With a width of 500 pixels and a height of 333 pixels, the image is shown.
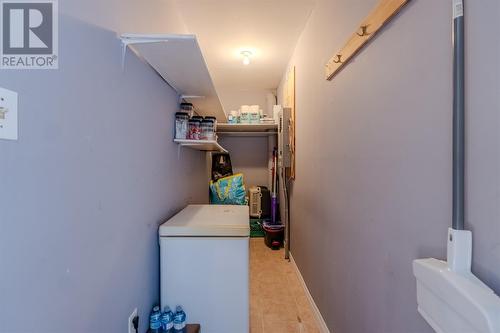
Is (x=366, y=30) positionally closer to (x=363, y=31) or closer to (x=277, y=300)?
(x=363, y=31)

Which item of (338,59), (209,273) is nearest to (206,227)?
(209,273)

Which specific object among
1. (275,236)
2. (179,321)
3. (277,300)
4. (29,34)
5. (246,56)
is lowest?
(277,300)

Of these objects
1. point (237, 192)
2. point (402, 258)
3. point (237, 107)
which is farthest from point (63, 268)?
point (237, 107)

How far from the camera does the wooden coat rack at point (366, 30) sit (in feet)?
3.22

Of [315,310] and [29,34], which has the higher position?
[29,34]

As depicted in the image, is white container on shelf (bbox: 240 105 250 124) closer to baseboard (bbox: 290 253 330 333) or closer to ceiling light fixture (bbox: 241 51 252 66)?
ceiling light fixture (bbox: 241 51 252 66)

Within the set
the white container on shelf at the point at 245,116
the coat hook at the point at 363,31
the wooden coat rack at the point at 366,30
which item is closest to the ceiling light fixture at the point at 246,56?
the white container on shelf at the point at 245,116

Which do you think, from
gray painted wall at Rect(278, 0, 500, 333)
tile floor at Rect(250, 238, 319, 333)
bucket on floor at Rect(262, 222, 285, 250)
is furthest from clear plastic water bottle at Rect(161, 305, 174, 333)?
bucket on floor at Rect(262, 222, 285, 250)

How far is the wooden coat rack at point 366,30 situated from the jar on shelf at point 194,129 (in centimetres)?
101

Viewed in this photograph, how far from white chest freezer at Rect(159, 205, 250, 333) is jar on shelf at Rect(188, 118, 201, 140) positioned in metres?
0.75

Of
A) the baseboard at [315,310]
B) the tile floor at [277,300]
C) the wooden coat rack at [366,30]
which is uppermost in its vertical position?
the wooden coat rack at [366,30]

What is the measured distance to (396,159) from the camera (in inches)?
38.6

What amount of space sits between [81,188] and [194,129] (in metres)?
1.19

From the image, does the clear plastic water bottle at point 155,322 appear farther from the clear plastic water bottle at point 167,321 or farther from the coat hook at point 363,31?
the coat hook at point 363,31
